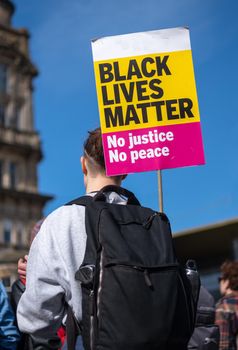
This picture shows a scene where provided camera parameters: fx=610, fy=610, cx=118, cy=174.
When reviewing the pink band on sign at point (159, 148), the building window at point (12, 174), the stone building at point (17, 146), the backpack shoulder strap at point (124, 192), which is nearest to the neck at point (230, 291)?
the pink band on sign at point (159, 148)

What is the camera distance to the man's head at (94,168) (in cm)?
283

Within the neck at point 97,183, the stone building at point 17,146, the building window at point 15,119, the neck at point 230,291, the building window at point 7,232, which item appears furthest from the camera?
the building window at point 15,119

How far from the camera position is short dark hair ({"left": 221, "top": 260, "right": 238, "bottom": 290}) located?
4.79m

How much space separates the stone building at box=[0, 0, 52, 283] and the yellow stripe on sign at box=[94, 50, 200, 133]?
→ 35826mm

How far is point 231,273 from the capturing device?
485 centimetres

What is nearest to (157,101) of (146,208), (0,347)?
(146,208)

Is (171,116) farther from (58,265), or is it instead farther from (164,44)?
(58,265)

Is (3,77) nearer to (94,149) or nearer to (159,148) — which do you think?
(159,148)

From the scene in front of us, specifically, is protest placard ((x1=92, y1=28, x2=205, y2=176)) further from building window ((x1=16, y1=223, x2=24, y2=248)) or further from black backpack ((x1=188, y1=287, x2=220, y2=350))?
building window ((x1=16, y1=223, x2=24, y2=248))

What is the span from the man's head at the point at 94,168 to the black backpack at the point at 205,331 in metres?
1.37

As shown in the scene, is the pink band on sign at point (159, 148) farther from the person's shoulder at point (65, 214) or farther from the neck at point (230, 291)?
the neck at point (230, 291)

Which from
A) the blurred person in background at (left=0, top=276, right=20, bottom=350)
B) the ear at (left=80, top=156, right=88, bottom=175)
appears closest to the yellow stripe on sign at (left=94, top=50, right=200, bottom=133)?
the ear at (left=80, top=156, right=88, bottom=175)

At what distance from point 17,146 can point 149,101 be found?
38.7 metres

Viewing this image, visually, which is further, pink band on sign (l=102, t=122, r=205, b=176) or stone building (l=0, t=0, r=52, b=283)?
stone building (l=0, t=0, r=52, b=283)
